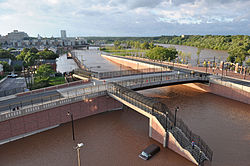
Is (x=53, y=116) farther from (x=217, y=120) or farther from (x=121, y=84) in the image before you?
(x=217, y=120)

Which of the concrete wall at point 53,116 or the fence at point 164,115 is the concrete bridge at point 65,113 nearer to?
the concrete wall at point 53,116

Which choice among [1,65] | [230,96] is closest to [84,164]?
[230,96]

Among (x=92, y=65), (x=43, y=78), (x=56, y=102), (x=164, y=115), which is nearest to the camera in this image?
(x=164, y=115)

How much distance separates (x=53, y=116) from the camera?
71.6 ft

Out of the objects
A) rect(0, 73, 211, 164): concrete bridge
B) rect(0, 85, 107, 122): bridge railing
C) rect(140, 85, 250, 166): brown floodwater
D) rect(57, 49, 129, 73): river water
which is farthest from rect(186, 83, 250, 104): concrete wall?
rect(57, 49, 129, 73): river water

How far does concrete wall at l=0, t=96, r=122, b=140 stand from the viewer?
743 inches

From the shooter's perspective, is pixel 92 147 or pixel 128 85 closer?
pixel 92 147

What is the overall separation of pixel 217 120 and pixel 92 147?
17.6 meters

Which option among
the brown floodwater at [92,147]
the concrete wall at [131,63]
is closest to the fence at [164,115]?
the brown floodwater at [92,147]

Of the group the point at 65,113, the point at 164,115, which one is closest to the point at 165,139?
the point at 164,115

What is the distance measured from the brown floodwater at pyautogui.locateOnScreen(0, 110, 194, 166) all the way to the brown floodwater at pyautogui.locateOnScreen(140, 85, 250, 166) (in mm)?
Result: 4973

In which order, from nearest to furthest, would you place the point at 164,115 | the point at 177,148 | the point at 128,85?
the point at 177,148, the point at 164,115, the point at 128,85

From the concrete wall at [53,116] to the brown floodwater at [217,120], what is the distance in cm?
1126

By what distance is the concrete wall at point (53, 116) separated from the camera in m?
18.9
